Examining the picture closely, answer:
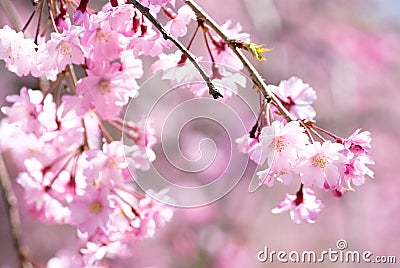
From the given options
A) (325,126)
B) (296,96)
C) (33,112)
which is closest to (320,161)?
(296,96)

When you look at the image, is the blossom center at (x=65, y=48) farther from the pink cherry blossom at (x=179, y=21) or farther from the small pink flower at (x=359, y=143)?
the small pink flower at (x=359, y=143)

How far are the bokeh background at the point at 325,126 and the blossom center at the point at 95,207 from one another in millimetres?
2451

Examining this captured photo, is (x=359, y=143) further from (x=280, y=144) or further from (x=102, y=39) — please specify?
(x=102, y=39)

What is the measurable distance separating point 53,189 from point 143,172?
237 millimetres

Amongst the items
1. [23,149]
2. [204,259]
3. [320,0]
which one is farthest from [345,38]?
[23,149]

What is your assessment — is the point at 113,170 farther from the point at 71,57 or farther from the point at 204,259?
the point at 204,259

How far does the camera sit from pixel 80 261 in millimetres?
1927

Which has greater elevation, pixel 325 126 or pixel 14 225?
pixel 325 126

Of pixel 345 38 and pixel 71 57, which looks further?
pixel 345 38

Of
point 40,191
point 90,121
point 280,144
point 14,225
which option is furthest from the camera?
point 14,225

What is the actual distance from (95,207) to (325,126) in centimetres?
291

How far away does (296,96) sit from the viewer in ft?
4.70

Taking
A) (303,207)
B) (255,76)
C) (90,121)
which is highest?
(90,121)

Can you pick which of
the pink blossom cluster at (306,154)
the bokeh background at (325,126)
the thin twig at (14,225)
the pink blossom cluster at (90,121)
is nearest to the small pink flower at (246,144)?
the pink blossom cluster at (306,154)
